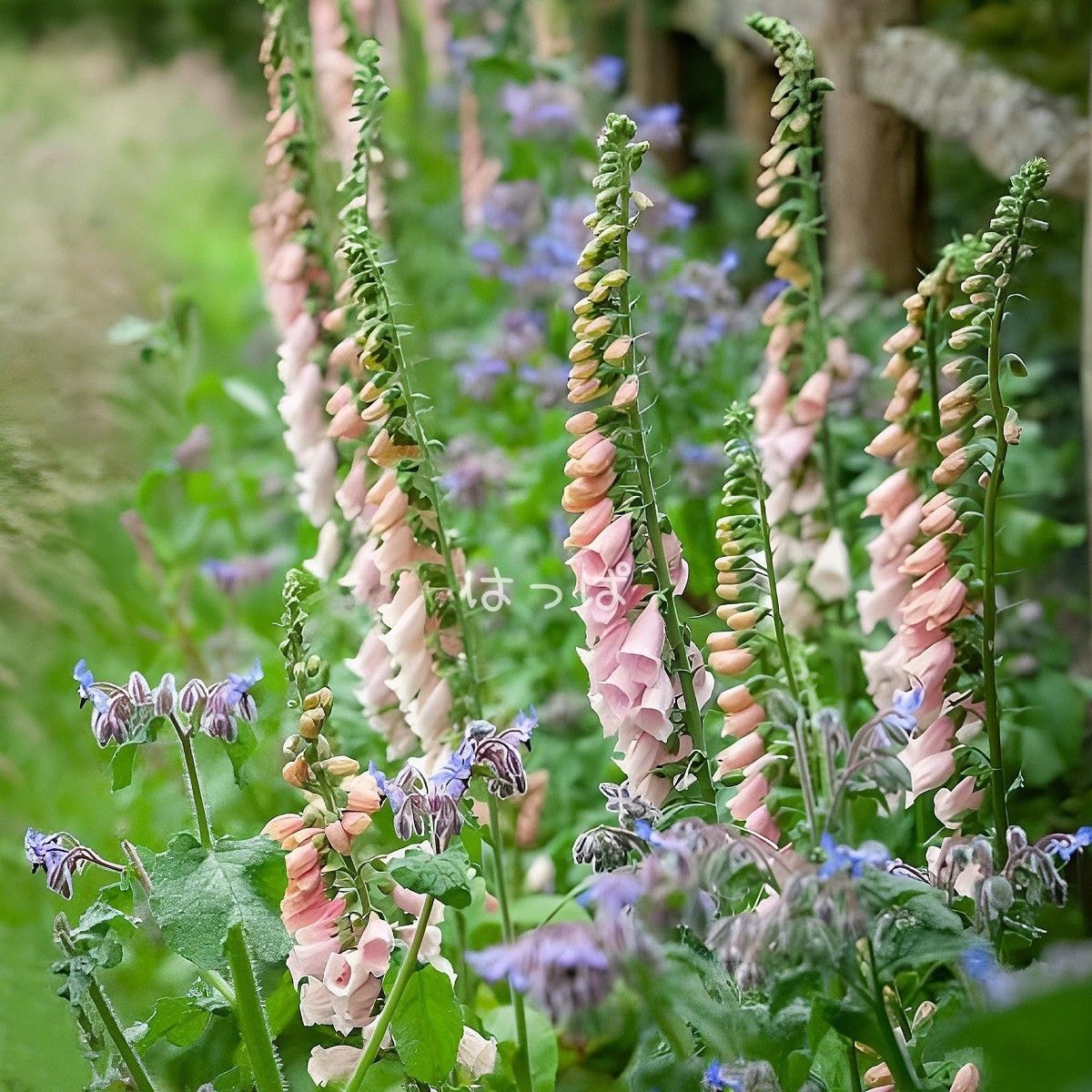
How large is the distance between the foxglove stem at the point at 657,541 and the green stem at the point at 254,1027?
416mm

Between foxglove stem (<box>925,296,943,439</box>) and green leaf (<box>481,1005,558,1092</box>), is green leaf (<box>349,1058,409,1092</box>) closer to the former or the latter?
green leaf (<box>481,1005,558,1092</box>)

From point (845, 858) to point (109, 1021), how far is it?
61cm

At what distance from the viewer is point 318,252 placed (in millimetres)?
1839

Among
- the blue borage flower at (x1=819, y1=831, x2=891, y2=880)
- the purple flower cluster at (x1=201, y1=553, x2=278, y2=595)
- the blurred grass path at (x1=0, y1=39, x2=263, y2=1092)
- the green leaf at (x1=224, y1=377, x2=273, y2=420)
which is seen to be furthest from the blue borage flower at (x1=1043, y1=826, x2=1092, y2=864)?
the green leaf at (x1=224, y1=377, x2=273, y2=420)

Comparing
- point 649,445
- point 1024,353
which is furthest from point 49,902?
point 1024,353

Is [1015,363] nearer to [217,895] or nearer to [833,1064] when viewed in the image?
[833,1064]

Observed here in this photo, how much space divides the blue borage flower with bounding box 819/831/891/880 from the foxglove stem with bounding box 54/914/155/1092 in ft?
1.86

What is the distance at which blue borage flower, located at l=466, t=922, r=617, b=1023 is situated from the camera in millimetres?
802

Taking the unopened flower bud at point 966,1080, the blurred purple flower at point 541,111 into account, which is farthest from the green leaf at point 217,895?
the blurred purple flower at point 541,111

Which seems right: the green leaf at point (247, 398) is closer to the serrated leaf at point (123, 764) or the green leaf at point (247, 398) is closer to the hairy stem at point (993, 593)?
the serrated leaf at point (123, 764)

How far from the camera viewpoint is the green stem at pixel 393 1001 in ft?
3.48

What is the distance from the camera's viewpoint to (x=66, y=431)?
8.87 ft

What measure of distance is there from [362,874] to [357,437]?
1.78 feet

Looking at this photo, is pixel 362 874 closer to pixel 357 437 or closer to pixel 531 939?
pixel 531 939
